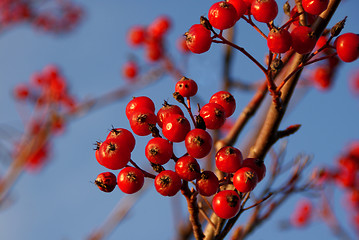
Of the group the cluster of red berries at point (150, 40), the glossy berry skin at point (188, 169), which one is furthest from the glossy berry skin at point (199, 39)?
the cluster of red berries at point (150, 40)

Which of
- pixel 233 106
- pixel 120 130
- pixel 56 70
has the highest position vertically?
pixel 56 70

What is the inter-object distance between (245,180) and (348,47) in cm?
78

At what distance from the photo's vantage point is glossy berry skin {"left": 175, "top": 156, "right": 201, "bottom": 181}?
1370 mm

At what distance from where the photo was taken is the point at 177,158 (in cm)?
152

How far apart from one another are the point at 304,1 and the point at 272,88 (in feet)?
1.35

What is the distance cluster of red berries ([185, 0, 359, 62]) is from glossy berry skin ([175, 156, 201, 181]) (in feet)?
1.84

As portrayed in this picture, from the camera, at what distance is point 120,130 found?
154 cm

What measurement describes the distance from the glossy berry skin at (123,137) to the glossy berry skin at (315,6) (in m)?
0.98

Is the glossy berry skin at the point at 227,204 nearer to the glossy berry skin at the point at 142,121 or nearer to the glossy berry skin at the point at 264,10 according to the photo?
the glossy berry skin at the point at 142,121

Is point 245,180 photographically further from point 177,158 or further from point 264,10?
point 264,10

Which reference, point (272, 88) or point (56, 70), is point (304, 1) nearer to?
point (272, 88)

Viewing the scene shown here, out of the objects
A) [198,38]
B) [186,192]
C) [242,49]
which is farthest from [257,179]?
[198,38]

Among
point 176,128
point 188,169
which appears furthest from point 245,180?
point 176,128

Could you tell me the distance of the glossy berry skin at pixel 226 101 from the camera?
1.60m
